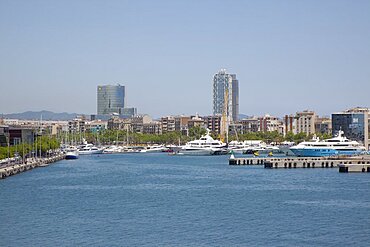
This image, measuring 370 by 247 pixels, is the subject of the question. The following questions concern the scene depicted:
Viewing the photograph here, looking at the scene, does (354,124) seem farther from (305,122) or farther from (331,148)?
(331,148)

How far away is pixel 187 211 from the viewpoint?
34156 millimetres

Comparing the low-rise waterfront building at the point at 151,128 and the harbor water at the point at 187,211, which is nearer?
the harbor water at the point at 187,211

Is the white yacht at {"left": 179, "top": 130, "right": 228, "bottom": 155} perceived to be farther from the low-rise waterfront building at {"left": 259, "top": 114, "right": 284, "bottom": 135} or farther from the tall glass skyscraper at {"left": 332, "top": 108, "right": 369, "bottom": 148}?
the low-rise waterfront building at {"left": 259, "top": 114, "right": 284, "bottom": 135}

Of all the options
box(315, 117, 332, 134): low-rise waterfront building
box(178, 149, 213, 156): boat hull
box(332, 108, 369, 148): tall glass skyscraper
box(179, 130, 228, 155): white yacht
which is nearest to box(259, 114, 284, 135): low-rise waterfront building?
box(315, 117, 332, 134): low-rise waterfront building

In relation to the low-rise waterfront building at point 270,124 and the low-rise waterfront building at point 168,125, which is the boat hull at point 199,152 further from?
the low-rise waterfront building at point 270,124

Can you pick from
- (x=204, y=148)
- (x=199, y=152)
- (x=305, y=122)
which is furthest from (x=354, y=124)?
(x=199, y=152)

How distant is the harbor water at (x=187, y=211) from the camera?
2697cm

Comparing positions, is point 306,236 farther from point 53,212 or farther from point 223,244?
point 53,212

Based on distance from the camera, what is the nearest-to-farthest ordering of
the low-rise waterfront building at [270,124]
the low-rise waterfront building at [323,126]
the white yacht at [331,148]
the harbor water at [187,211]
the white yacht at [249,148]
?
the harbor water at [187,211]
the white yacht at [331,148]
the white yacht at [249,148]
the low-rise waterfront building at [323,126]
the low-rise waterfront building at [270,124]

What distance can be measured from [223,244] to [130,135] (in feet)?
414

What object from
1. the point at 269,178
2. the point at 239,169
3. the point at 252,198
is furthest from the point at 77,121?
the point at 252,198

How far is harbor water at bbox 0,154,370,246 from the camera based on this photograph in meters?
27.0

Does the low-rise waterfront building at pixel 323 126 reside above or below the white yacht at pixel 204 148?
above

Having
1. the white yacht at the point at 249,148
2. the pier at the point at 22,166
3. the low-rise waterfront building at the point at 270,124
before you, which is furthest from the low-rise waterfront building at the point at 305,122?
the pier at the point at 22,166
